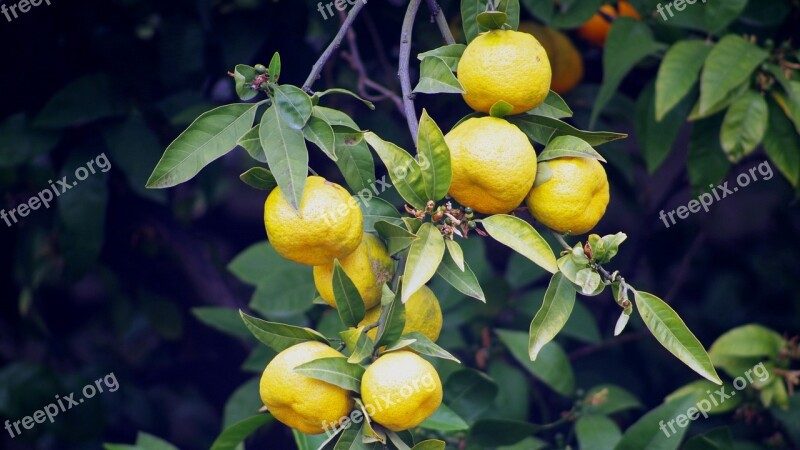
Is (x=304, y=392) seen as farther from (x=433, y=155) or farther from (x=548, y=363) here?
(x=548, y=363)

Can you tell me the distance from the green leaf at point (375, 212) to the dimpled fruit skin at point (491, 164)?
79 mm

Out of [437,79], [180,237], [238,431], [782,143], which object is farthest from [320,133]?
[180,237]

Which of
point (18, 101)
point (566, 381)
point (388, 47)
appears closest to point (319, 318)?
point (566, 381)

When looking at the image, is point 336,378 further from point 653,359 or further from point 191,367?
point 191,367

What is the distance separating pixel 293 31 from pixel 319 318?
2.04 ft

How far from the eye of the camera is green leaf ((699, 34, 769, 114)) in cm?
136

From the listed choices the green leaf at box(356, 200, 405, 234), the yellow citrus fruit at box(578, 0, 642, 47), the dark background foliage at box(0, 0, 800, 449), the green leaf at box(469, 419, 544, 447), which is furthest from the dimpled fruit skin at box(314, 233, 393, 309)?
the yellow citrus fruit at box(578, 0, 642, 47)

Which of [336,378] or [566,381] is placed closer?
[336,378]

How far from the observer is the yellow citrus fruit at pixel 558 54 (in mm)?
1712

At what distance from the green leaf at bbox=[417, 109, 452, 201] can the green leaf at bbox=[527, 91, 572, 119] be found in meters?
0.19

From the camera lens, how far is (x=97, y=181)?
1.73m
